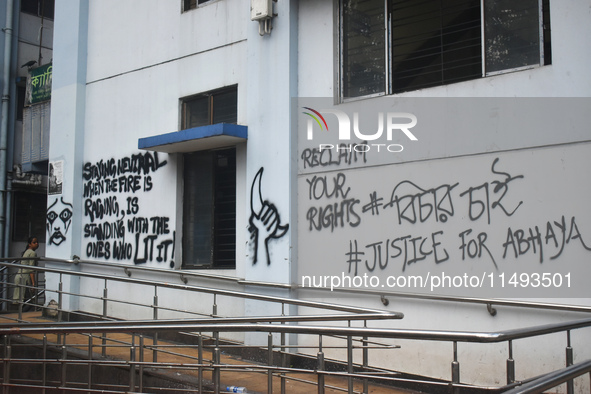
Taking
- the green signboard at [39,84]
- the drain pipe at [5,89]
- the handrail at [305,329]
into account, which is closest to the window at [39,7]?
the drain pipe at [5,89]

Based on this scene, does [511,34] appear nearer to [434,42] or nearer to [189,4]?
[434,42]

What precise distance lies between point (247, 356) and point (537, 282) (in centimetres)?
416

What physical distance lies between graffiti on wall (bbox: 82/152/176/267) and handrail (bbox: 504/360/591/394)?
7.33 metres

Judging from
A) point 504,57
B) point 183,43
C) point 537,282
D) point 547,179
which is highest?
point 183,43

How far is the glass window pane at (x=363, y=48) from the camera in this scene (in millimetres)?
8266

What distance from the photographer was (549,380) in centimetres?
344

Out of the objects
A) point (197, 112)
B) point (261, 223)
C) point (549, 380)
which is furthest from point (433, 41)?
point (549, 380)

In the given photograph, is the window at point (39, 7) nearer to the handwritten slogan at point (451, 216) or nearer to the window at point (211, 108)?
the window at point (211, 108)

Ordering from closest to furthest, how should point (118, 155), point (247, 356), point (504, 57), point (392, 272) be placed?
point (504, 57)
point (392, 272)
point (247, 356)
point (118, 155)

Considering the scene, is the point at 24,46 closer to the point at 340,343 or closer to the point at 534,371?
the point at 340,343

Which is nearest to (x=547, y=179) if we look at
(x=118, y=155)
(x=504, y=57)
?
(x=504, y=57)

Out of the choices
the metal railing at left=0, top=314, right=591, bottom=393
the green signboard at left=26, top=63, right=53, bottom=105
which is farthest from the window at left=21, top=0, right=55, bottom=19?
the metal railing at left=0, top=314, right=591, bottom=393

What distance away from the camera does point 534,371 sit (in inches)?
253

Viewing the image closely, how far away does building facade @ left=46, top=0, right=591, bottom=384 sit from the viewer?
6.62 meters
